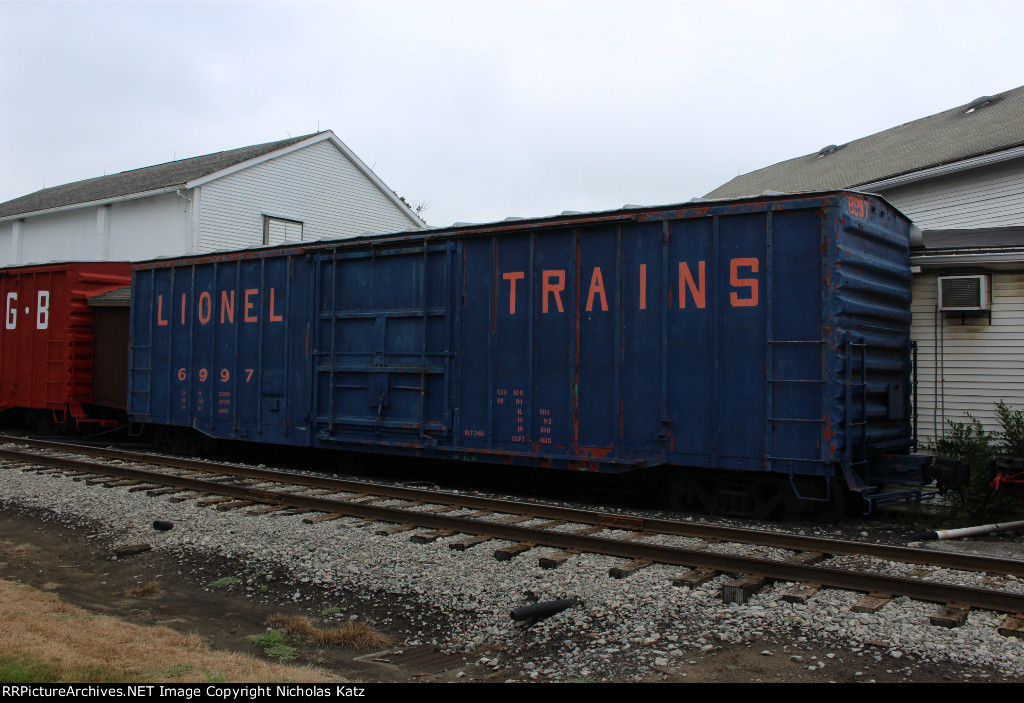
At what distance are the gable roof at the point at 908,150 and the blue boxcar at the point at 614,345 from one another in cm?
903

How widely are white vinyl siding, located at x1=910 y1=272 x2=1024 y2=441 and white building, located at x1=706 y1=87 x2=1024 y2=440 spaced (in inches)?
0.5

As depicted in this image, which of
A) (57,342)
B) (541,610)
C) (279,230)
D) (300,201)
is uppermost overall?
(300,201)

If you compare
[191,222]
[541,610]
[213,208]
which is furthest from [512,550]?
[213,208]

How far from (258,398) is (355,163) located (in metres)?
18.4

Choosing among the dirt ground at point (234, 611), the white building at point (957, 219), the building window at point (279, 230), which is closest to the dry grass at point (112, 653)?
the dirt ground at point (234, 611)

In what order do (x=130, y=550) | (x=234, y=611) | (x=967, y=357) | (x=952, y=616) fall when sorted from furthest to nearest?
(x=967, y=357)
(x=130, y=550)
(x=234, y=611)
(x=952, y=616)

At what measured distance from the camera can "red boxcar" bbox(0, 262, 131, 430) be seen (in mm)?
15914

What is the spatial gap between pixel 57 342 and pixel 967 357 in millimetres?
16512

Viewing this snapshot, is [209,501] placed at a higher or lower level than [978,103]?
lower

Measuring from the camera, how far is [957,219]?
1683cm

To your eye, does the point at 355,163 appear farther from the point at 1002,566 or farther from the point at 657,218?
the point at 1002,566

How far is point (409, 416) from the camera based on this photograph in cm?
1094

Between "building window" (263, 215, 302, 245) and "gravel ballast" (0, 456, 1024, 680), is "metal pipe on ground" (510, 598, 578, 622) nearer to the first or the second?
"gravel ballast" (0, 456, 1024, 680)

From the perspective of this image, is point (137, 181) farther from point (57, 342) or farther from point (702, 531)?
point (702, 531)
